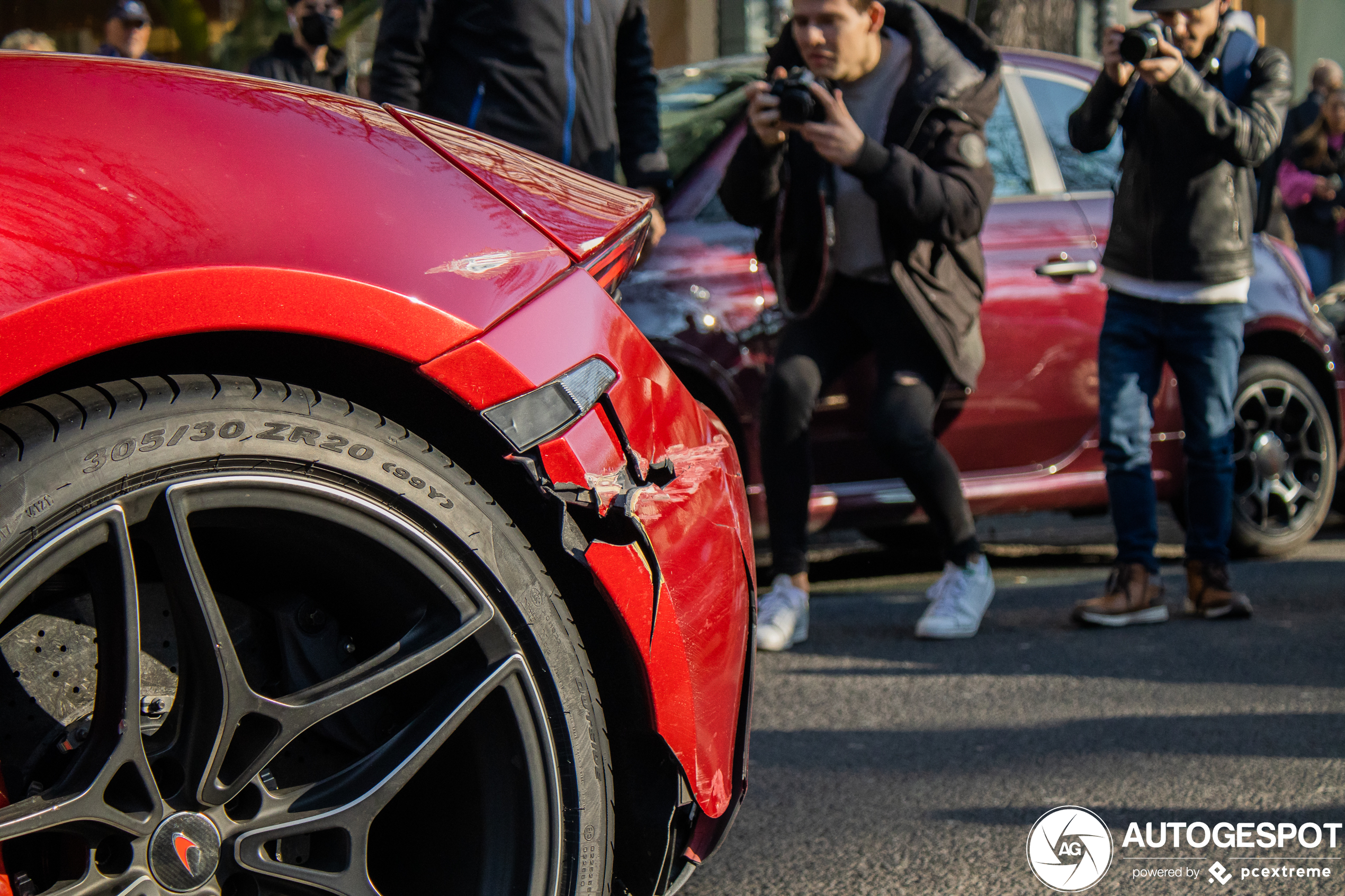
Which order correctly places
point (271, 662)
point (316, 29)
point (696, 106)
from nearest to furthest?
point (271, 662) < point (696, 106) < point (316, 29)

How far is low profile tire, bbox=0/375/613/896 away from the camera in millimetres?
1283

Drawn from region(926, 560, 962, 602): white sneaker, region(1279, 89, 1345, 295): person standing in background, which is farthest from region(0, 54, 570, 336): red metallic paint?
region(1279, 89, 1345, 295): person standing in background

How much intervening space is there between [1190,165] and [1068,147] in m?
0.85

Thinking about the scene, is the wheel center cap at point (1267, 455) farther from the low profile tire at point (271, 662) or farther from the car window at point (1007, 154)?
the low profile tire at point (271, 662)

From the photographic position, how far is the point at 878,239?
3.90 metres

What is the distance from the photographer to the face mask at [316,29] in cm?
543

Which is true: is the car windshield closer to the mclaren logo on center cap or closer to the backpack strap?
the backpack strap

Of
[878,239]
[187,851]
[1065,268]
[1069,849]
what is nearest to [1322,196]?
[1065,268]

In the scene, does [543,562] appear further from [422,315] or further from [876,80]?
[876,80]

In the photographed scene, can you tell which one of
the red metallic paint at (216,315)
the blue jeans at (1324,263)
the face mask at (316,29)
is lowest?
the blue jeans at (1324,263)

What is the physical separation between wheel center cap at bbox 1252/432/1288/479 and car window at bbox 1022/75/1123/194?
1.07 m

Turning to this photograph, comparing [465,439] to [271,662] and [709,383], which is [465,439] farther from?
[709,383]

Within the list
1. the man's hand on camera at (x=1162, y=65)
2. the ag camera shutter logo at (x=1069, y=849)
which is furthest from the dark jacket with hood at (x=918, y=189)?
the ag camera shutter logo at (x=1069, y=849)

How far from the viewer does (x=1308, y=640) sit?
12.1 ft
